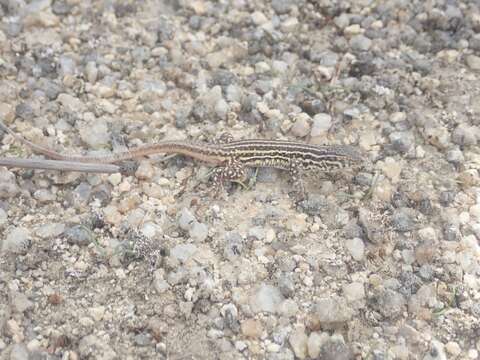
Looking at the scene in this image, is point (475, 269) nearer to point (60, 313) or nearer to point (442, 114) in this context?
point (442, 114)

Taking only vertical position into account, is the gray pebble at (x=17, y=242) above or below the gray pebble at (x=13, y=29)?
below

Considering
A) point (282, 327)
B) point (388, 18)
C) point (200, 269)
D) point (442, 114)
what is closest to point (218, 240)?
point (200, 269)

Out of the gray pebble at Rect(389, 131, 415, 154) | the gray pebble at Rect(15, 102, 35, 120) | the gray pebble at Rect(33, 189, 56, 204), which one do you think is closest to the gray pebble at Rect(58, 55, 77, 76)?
the gray pebble at Rect(15, 102, 35, 120)

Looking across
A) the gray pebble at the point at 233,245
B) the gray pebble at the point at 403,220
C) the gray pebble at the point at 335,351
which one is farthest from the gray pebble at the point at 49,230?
the gray pebble at the point at 403,220

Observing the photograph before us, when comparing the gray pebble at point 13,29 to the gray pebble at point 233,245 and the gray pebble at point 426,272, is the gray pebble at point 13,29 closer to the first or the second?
the gray pebble at point 233,245

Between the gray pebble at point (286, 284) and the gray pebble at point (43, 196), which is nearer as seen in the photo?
the gray pebble at point (286, 284)

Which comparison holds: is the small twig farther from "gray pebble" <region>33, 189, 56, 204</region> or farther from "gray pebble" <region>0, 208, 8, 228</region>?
"gray pebble" <region>0, 208, 8, 228</region>
